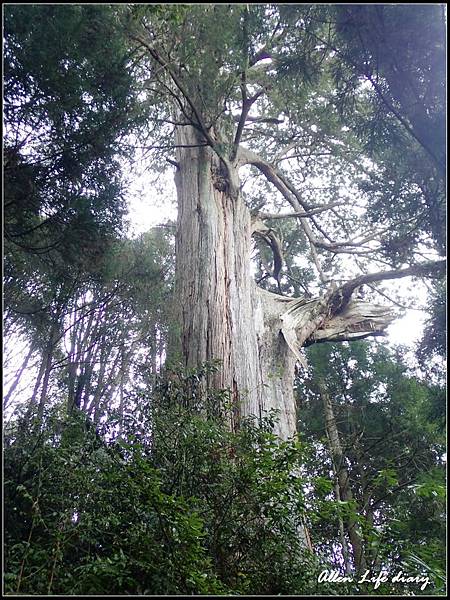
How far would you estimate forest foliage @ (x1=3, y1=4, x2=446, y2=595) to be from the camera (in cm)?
279

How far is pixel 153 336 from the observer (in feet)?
19.9

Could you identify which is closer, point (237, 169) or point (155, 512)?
point (155, 512)

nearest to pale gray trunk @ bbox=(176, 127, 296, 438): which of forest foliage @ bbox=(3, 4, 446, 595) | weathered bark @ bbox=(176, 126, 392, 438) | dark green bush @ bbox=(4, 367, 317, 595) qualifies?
weathered bark @ bbox=(176, 126, 392, 438)

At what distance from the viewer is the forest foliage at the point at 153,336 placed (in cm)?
279

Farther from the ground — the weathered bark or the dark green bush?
the weathered bark

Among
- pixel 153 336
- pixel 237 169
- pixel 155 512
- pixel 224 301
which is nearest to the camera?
pixel 155 512

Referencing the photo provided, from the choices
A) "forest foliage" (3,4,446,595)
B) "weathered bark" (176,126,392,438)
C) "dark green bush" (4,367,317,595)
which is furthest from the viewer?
"weathered bark" (176,126,392,438)

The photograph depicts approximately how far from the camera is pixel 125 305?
19.3ft

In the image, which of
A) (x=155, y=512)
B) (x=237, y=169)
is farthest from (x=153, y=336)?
(x=155, y=512)

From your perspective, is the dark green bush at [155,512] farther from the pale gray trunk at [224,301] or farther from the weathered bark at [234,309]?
the pale gray trunk at [224,301]

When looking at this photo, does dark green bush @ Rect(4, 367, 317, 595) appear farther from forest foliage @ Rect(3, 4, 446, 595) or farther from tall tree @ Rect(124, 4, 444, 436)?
tall tree @ Rect(124, 4, 444, 436)

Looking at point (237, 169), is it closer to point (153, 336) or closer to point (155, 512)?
point (153, 336)

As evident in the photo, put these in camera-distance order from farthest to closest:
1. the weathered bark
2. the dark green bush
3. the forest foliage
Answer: the weathered bark < the forest foliage < the dark green bush

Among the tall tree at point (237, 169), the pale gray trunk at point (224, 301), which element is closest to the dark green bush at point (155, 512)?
the tall tree at point (237, 169)
